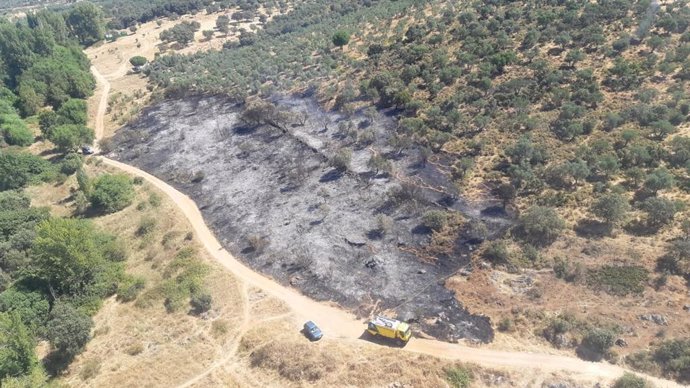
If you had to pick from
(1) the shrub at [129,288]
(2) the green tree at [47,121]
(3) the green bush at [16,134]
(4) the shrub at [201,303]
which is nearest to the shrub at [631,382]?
(4) the shrub at [201,303]

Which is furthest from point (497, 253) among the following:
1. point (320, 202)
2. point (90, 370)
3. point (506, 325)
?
point (90, 370)

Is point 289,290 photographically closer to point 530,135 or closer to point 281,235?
point 281,235

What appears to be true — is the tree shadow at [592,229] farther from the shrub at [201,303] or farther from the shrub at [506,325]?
the shrub at [201,303]

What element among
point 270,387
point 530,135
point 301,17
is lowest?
point 270,387

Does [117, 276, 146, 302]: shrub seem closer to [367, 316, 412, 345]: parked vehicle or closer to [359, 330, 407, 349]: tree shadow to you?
[359, 330, 407, 349]: tree shadow

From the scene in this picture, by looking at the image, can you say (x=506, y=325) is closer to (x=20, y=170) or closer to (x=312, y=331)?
(x=312, y=331)

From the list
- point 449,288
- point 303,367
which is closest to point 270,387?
point 303,367
